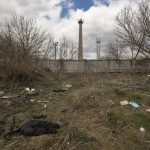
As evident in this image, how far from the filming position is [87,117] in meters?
6.38

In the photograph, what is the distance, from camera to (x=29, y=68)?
423 inches

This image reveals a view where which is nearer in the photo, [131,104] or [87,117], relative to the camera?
[87,117]

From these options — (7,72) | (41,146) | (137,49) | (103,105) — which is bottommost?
(41,146)

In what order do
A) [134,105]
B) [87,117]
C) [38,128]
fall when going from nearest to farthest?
[38,128] < [87,117] < [134,105]

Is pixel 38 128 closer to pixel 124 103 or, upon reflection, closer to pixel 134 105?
pixel 124 103

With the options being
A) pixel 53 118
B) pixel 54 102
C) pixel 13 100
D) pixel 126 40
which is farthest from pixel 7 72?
pixel 126 40

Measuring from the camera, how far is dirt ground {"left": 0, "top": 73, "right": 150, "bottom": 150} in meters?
5.12

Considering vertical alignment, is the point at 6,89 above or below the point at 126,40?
below

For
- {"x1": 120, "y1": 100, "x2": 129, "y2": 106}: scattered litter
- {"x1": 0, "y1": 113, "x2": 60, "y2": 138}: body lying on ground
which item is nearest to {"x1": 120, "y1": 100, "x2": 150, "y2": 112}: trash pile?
{"x1": 120, "y1": 100, "x2": 129, "y2": 106}: scattered litter

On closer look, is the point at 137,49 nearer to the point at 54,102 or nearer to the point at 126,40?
the point at 126,40

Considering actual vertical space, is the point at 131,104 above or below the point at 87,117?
above

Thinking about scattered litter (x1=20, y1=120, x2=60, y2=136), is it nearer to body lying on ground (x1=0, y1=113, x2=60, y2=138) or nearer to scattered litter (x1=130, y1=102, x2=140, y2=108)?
body lying on ground (x1=0, y1=113, x2=60, y2=138)

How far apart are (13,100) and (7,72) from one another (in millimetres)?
2418

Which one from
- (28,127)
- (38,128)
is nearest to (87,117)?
(38,128)
